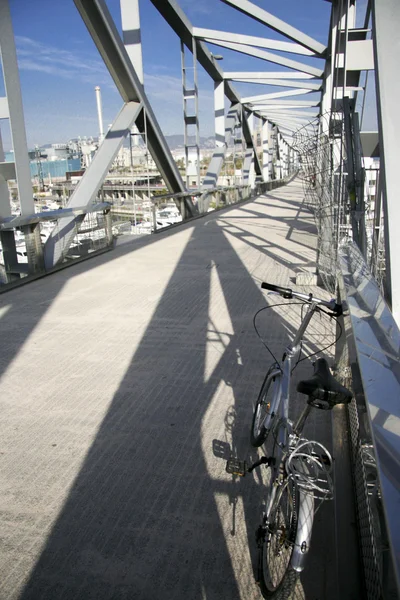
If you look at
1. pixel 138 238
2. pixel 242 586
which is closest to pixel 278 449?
pixel 242 586

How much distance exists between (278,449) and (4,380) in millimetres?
2399

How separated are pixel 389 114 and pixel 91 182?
250 inches

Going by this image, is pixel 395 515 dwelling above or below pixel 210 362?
above

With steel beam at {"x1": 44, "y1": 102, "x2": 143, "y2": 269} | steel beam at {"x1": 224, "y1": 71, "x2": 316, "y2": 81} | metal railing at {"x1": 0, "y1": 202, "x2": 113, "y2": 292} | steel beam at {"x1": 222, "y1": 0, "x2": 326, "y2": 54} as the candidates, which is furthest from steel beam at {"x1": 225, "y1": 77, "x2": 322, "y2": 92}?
metal railing at {"x1": 0, "y1": 202, "x2": 113, "y2": 292}

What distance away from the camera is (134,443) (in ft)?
8.95

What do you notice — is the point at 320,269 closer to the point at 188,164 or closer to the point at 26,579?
the point at 26,579

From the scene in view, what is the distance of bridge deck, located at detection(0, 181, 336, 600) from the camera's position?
Result: 1.89 metres

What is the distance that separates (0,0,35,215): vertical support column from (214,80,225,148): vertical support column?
13.4 m

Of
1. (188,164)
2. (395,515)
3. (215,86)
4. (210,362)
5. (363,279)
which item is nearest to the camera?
(395,515)

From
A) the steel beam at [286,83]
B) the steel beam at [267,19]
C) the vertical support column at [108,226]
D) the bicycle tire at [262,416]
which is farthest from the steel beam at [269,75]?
the bicycle tire at [262,416]

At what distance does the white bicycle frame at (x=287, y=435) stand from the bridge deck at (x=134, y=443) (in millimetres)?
371

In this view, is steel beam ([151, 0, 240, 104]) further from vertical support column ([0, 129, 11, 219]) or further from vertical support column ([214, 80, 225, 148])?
vertical support column ([0, 129, 11, 219])

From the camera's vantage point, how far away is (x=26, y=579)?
185 cm

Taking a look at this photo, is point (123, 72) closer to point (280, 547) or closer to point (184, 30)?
point (184, 30)
